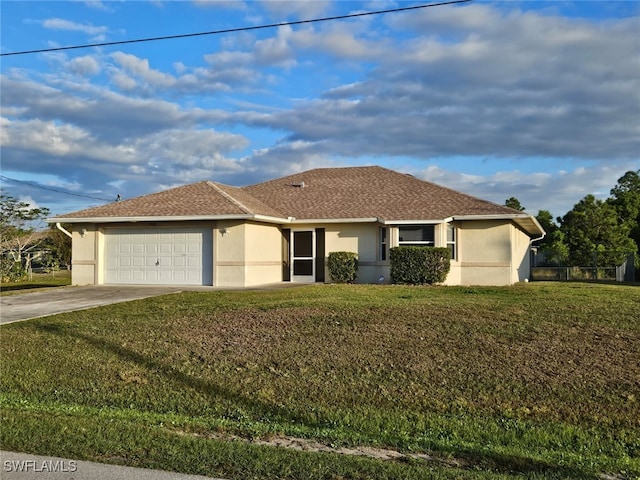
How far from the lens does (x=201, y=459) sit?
18.4 ft

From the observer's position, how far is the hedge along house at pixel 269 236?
21.9 m

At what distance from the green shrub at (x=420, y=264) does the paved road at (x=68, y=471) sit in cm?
1702

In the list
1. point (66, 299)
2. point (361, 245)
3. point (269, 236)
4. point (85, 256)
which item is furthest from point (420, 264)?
point (85, 256)

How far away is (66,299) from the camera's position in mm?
18094

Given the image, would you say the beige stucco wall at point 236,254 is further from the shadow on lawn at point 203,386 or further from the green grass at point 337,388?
the shadow on lawn at point 203,386

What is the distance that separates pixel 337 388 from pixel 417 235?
49.0 feet

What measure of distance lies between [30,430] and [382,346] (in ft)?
18.9

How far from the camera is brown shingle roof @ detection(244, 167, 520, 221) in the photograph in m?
23.3

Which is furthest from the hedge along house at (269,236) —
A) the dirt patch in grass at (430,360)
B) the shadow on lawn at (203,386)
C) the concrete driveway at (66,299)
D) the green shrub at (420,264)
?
the shadow on lawn at (203,386)

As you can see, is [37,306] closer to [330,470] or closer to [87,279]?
[87,279]

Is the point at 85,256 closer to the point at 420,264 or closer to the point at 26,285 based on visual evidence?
the point at 26,285

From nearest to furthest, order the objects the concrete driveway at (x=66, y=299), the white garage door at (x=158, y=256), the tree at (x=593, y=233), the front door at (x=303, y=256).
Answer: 1. the concrete driveway at (x=66, y=299)
2. the white garage door at (x=158, y=256)
3. the front door at (x=303, y=256)
4. the tree at (x=593, y=233)

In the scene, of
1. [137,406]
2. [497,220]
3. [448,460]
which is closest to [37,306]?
[137,406]

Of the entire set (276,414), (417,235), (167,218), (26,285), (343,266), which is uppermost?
(167,218)
